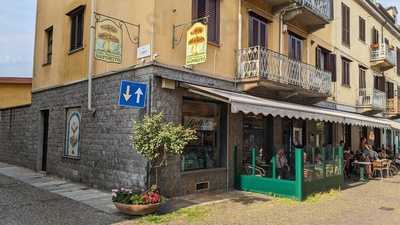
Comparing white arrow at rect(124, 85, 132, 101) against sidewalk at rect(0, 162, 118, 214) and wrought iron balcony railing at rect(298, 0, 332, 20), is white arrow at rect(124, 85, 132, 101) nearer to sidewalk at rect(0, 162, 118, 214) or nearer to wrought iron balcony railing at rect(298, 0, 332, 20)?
sidewalk at rect(0, 162, 118, 214)

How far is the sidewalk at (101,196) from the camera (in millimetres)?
9516

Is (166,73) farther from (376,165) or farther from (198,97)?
(376,165)

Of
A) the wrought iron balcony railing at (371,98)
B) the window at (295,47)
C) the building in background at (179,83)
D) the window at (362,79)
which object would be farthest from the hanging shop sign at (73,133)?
the window at (362,79)

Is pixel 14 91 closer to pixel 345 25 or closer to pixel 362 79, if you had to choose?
pixel 345 25

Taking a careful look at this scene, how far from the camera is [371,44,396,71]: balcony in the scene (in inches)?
971

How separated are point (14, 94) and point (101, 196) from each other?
1788cm

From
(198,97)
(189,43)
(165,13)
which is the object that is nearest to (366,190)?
(198,97)

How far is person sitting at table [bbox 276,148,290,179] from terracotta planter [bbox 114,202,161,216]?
189 inches

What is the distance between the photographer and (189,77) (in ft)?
36.8

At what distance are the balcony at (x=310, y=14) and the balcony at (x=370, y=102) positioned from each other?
7.81 m

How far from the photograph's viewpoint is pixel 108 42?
1029cm

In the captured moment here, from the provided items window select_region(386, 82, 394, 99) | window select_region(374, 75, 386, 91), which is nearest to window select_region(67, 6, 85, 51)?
window select_region(374, 75, 386, 91)

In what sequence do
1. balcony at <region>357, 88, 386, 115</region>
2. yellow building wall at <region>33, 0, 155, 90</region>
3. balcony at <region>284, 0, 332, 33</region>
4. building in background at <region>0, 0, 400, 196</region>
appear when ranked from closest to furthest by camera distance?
1. building in background at <region>0, 0, 400, 196</region>
2. yellow building wall at <region>33, 0, 155, 90</region>
3. balcony at <region>284, 0, 332, 33</region>
4. balcony at <region>357, 88, 386, 115</region>

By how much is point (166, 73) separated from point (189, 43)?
3.67 ft
